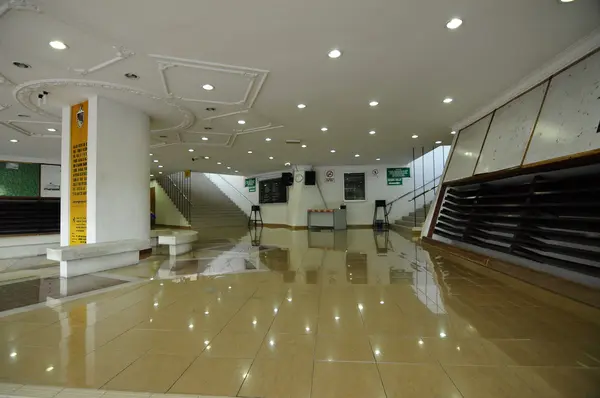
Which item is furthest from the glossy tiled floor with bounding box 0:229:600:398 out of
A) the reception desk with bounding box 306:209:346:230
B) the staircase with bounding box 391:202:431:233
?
the reception desk with bounding box 306:209:346:230

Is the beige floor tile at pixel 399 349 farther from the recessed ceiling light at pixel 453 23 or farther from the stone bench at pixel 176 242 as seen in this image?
the stone bench at pixel 176 242

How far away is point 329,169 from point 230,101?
30.3ft

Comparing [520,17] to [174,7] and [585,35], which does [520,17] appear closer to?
[585,35]

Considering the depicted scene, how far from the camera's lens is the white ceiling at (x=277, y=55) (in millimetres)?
3047

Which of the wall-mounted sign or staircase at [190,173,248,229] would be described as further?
staircase at [190,173,248,229]

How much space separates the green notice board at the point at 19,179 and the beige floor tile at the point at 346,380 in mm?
12709

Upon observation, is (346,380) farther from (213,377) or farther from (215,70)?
(215,70)

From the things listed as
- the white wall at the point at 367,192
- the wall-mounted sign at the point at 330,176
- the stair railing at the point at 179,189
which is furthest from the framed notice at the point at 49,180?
the wall-mounted sign at the point at 330,176

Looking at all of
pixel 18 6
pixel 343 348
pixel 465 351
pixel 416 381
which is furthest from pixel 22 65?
pixel 465 351

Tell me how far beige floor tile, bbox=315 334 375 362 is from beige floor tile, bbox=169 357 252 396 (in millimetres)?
514

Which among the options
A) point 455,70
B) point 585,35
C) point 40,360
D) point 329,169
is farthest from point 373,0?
point 329,169

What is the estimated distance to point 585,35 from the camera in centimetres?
364

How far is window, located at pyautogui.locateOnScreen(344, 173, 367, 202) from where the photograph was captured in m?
14.2

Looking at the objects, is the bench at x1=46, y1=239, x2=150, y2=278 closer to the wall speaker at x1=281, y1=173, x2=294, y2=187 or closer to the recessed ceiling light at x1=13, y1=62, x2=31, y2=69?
the recessed ceiling light at x1=13, y1=62, x2=31, y2=69
